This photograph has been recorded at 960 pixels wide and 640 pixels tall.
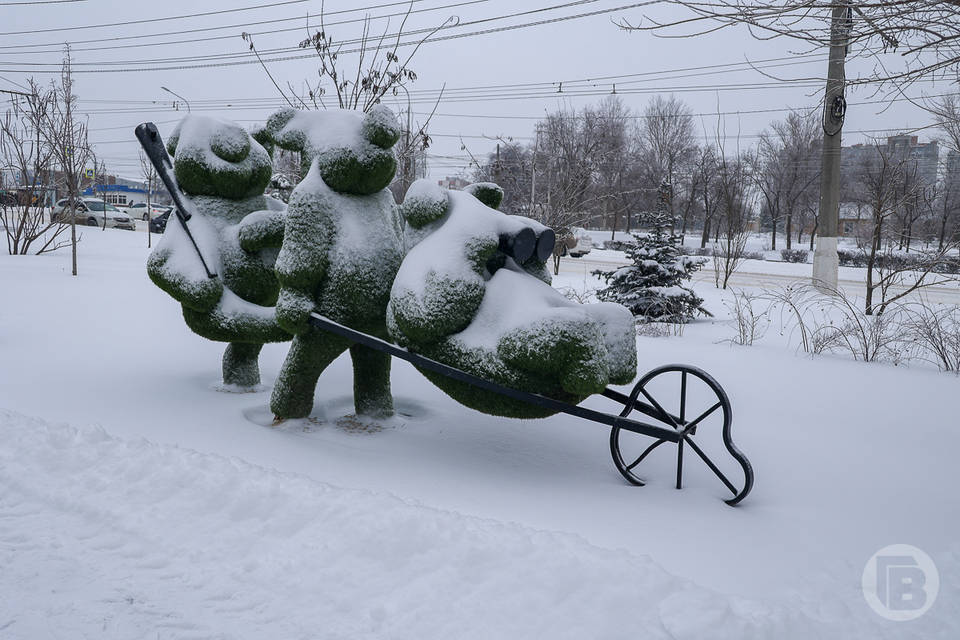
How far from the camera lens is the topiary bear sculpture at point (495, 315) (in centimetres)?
367

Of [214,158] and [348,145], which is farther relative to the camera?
[214,158]

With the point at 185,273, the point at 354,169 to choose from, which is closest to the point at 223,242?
the point at 185,273

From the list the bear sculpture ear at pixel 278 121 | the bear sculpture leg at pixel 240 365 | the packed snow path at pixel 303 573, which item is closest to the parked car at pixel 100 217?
the bear sculpture leg at pixel 240 365

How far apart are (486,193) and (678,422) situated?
2.01 m

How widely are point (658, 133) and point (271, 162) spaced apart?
4218 cm

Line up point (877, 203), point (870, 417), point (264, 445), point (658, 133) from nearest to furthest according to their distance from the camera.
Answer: point (264, 445) < point (870, 417) < point (877, 203) < point (658, 133)

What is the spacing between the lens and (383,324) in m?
4.70

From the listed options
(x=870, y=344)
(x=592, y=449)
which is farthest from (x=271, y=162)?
(x=870, y=344)

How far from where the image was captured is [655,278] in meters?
10.5

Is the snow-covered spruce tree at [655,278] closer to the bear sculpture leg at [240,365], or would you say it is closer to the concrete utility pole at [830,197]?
the concrete utility pole at [830,197]

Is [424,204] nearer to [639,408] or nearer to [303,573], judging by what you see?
[639,408]

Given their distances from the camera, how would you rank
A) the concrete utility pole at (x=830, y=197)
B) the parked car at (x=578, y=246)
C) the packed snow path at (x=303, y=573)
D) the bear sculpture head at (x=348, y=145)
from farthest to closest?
the parked car at (x=578, y=246) → the concrete utility pole at (x=830, y=197) → the bear sculpture head at (x=348, y=145) → the packed snow path at (x=303, y=573)

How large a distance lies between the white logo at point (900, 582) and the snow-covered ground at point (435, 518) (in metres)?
0.05

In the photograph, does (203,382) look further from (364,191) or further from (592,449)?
(592,449)
